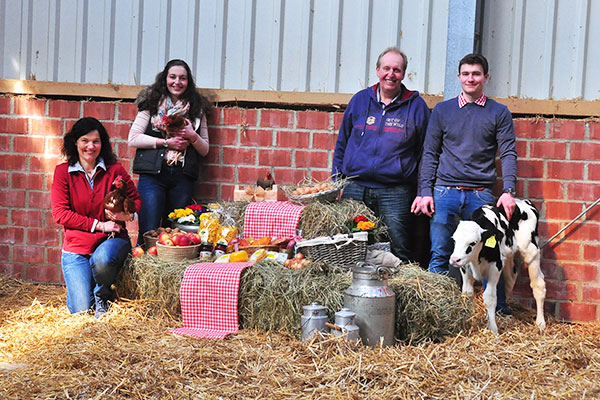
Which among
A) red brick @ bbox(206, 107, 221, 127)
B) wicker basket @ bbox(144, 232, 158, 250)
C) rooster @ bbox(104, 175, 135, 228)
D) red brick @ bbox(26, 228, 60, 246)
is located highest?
red brick @ bbox(206, 107, 221, 127)

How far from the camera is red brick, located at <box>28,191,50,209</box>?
7.50 m

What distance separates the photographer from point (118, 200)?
239 inches

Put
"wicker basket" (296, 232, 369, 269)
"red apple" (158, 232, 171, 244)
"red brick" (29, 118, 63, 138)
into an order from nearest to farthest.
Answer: "wicker basket" (296, 232, 369, 269) < "red apple" (158, 232, 171, 244) < "red brick" (29, 118, 63, 138)

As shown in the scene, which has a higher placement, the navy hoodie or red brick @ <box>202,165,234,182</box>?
the navy hoodie

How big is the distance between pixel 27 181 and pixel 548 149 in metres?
5.31

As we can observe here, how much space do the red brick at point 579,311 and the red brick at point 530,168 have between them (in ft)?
4.16

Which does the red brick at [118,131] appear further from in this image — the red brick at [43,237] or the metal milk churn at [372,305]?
the metal milk churn at [372,305]

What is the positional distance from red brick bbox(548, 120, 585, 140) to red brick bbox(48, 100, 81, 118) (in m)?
4.77

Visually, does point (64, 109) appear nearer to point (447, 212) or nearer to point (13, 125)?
point (13, 125)

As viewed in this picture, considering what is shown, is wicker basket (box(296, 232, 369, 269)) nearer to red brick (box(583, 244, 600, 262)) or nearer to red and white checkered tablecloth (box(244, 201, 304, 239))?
red and white checkered tablecloth (box(244, 201, 304, 239))

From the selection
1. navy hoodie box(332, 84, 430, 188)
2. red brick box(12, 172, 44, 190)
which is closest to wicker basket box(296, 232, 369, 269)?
navy hoodie box(332, 84, 430, 188)

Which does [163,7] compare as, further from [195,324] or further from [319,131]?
[195,324]

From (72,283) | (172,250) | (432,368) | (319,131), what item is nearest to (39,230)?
(72,283)

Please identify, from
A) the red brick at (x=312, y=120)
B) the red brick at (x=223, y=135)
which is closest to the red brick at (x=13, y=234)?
the red brick at (x=223, y=135)
